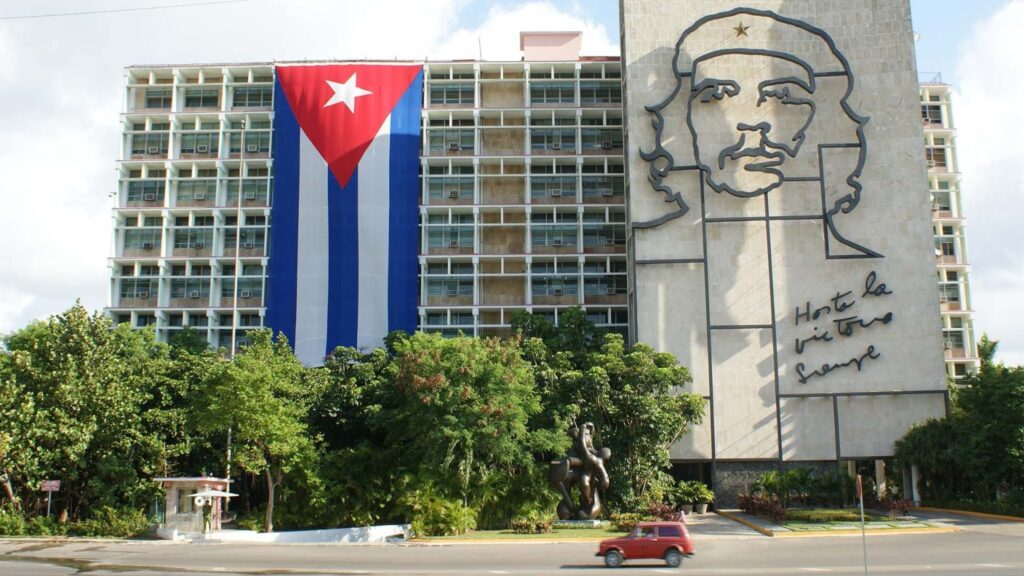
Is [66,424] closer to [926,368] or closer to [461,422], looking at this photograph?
[461,422]

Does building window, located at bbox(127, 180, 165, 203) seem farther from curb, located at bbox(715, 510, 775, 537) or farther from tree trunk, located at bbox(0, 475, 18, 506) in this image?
curb, located at bbox(715, 510, 775, 537)

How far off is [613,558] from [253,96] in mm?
59351

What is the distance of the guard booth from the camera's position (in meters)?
45.3

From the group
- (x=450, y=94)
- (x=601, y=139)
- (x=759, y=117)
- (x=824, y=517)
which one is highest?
(x=450, y=94)

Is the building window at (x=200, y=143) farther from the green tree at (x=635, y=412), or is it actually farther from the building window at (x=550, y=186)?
the green tree at (x=635, y=412)

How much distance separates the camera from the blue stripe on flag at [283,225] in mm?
69812

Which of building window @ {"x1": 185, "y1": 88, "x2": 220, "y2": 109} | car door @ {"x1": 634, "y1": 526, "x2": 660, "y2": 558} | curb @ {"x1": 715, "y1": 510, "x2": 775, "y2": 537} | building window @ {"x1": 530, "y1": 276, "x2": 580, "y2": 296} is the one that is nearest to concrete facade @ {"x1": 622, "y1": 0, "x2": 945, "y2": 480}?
curb @ {"x1": 715, "y1": 510, "x2": 775, "y2": 537}

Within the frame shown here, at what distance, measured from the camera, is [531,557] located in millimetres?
34969

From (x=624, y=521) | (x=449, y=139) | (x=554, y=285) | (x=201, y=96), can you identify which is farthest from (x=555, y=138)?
(x=624, y=521)

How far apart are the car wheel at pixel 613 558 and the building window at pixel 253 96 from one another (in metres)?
57.6

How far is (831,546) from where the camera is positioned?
119 feet

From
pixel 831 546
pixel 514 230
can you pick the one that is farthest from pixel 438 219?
pixel 831 546

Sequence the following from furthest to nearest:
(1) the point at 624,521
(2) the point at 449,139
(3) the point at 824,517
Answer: (2) the point at 449,139 < (1) the point at 624,521 < (3) the point at 824,517

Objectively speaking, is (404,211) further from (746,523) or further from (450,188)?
(746,523)
